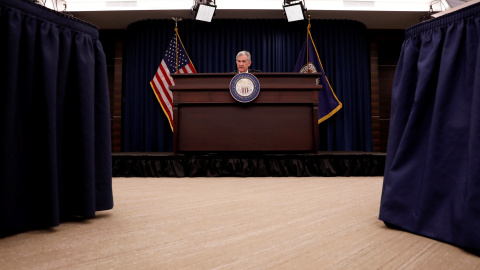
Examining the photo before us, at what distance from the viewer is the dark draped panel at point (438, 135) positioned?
0.72m

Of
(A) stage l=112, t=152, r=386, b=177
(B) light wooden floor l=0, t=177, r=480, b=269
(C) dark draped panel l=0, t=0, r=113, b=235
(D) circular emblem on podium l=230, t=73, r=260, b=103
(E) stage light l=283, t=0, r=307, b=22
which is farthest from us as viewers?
(E) stage light l=283, t=0, r=307, b=22

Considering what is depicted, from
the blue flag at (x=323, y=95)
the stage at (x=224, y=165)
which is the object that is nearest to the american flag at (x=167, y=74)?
the blue flag at (x=323, y=95)

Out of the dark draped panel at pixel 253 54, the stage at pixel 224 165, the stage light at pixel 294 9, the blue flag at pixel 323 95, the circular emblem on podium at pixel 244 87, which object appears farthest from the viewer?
the dark draped panel at pixel 253 54

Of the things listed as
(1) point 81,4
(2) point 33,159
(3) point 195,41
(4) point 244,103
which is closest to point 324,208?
(2) point 33,159

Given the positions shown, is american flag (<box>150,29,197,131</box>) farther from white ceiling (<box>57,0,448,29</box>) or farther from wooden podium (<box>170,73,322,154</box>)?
wooden podium (<box>170,73,322,154</box>)

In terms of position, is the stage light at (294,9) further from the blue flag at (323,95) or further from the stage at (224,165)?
the stage at (224,165)

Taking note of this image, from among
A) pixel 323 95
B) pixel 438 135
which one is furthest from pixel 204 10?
pixel 438 135

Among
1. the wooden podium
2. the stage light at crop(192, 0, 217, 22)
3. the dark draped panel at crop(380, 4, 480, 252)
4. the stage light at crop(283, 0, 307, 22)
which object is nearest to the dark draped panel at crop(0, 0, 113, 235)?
the dark draped panel at crop(380, 4, 480, 252)

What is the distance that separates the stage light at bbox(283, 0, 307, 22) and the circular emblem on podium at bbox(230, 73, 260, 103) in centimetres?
218

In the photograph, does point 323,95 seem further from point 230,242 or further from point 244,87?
point 230,242

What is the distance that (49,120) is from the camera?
889 mm

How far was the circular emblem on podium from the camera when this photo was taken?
2.79 m

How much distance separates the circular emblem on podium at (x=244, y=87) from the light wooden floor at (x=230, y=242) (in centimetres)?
169

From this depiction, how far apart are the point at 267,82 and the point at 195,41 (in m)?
2.92
